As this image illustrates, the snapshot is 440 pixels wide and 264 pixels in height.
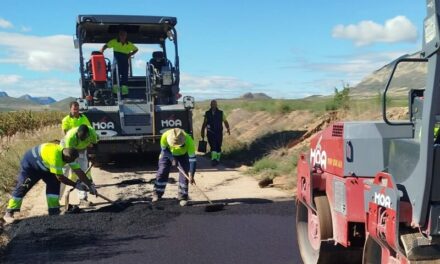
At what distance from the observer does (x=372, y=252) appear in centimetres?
367

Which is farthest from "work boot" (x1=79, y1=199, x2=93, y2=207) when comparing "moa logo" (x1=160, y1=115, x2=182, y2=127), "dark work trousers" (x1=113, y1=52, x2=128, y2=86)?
"dark work trousers" (x1=113, y1=52, x2=128, y2=86)

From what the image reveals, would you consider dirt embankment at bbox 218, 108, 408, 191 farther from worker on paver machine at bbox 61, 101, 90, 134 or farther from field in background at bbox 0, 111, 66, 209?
field in background at bbox 0, 111, 66, 209

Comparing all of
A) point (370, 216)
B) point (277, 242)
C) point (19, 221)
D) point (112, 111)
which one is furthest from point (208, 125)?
point (370, 216)

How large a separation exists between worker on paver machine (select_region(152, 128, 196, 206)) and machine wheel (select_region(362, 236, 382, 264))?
16.2 feet

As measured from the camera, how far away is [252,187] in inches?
406

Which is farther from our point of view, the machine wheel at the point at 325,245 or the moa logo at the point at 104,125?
the moa logo at the point at 104,125

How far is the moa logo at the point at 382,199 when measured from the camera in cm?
327

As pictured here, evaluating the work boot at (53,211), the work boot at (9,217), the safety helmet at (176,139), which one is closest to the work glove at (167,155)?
the safety helmet at (176,139)

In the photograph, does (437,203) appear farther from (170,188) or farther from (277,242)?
(170,188)

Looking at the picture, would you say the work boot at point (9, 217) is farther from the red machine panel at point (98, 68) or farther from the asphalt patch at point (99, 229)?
the red machine panel at point (98, 68)

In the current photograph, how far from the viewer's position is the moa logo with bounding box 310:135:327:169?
4840 mm

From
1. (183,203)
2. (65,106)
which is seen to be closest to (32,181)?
(183,203)

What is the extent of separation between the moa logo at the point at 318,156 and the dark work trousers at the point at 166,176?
141 inches

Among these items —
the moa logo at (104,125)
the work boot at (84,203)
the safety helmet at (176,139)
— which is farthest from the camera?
the moa logo at (104,125)
